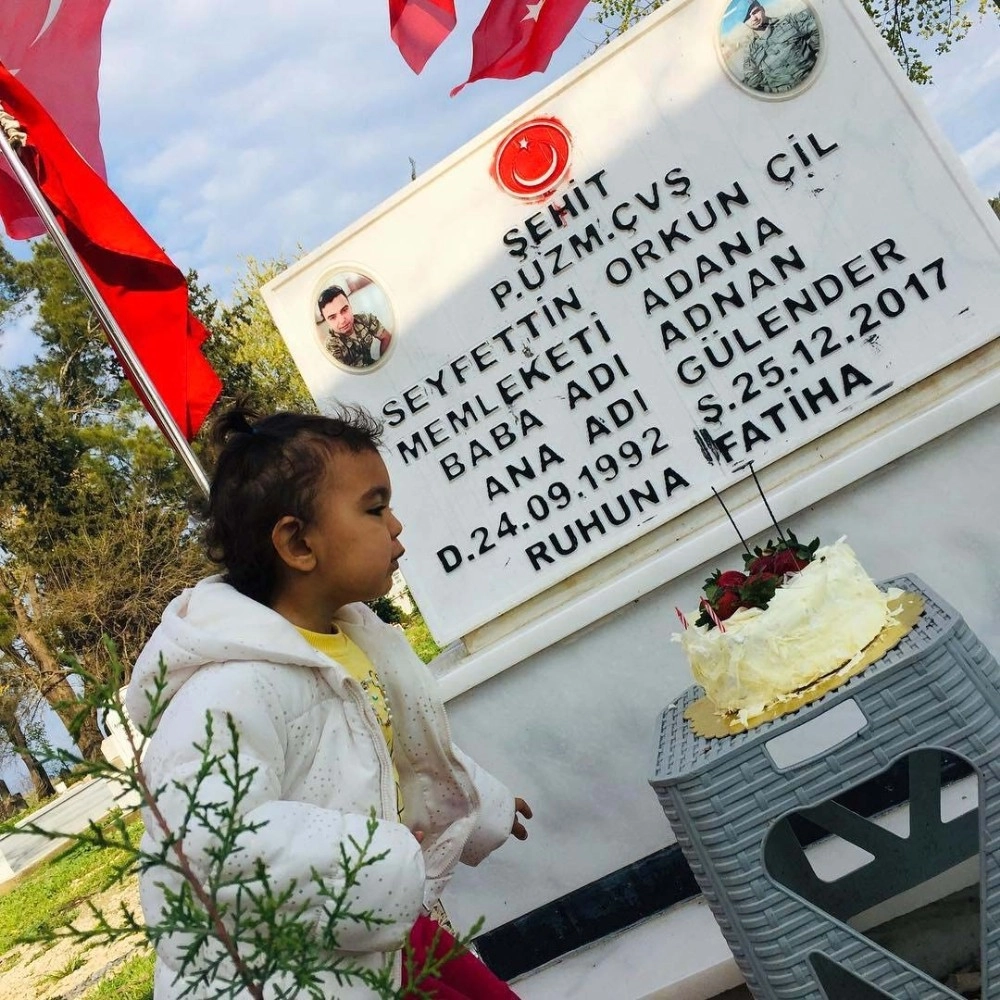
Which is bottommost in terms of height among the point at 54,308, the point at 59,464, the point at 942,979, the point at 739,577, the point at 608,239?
the point at 942,979

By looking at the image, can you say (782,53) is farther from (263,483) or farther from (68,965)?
(68,965)

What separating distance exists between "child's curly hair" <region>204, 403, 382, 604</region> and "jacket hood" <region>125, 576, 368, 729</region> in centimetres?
15

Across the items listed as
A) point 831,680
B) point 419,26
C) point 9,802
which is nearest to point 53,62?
point 419,26

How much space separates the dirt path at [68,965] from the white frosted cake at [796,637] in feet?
13.4

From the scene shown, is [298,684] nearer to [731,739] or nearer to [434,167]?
[731,739]

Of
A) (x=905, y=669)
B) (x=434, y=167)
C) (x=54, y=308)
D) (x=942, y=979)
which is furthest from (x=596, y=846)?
(x=54, y=308)

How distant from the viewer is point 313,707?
1888mm

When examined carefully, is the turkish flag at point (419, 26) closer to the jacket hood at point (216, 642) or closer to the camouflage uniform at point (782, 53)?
the camouflage uniform at point (782, 53)

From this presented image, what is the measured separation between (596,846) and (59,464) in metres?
22.7

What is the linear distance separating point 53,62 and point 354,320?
1.74 meters

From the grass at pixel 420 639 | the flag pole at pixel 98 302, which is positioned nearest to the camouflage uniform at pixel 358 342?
the flag pole at pixel 98 302

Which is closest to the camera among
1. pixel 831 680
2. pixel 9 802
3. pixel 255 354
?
pixel 831 680

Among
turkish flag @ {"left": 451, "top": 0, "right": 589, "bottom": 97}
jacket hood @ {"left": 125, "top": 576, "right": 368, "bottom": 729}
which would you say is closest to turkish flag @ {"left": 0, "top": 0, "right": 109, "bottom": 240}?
turkish flag @ {"left": 451, "top": 0, "right": 589, "bottom": 97}

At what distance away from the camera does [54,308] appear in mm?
25672
